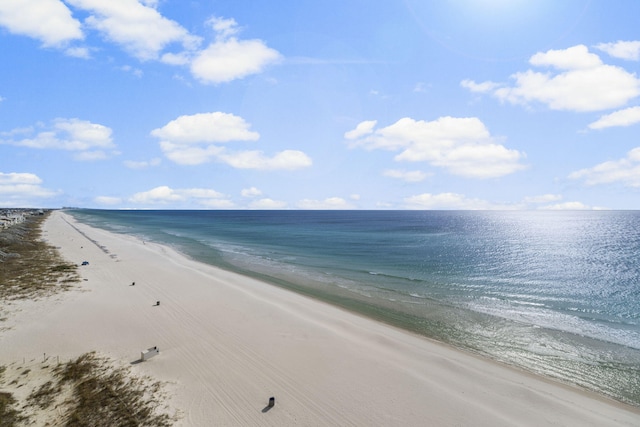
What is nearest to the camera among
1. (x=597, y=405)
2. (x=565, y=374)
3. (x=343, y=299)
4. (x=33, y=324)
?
(x=597, y=405)

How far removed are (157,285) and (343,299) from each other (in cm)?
1899

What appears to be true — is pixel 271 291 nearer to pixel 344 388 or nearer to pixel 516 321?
pixel 344 388

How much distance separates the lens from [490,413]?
497 inches

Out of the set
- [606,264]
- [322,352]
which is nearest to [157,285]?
[322,352]

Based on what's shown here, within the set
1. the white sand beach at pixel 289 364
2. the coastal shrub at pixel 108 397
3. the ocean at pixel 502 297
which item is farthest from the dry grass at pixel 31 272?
the ocean at pixel 502 297

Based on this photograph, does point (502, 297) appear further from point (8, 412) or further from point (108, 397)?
point (8, 412)

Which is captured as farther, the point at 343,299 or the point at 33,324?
the point at 343,299

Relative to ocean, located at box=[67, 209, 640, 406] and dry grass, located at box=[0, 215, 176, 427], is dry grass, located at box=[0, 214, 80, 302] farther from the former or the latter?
ocean, located at box=[67, 209, 640, 406]

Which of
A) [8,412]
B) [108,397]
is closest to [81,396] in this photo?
[108,397]

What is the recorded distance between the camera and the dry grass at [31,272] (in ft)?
87.9

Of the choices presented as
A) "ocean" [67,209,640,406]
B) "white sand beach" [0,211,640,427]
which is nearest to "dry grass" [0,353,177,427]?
"white sand beach" [0,211,640,427]

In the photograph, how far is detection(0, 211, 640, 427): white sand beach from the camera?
41.3ft

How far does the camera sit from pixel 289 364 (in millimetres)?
16234

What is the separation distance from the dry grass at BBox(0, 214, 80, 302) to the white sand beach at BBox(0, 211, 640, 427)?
3422 millimetres
